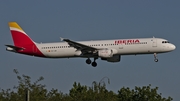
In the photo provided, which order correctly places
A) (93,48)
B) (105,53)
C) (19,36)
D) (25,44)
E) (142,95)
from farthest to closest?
(142,95) < (19,36) < (25,44) < (93,48) < (105,53)

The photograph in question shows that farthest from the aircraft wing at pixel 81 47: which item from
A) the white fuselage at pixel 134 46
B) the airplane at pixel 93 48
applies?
the white fuselage at pixel 134 46

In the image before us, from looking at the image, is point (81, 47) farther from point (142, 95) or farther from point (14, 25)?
point (142, 95)

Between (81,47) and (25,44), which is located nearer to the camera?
(81,47)

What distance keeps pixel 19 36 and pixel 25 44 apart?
385 centimetres

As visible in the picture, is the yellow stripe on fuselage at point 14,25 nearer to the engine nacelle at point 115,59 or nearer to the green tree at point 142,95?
the engine nacelle at point 115,59

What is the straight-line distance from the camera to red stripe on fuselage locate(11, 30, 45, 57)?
90125 mm

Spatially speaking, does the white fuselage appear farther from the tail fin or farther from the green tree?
the green tree

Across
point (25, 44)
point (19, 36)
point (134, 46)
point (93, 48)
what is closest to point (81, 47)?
point (93, 48)

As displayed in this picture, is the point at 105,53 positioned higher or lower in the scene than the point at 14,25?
lower

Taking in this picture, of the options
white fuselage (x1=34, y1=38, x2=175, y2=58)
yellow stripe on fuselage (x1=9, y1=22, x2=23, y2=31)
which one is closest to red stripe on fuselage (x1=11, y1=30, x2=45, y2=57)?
yellow stripe on fuselage (x1=9, y1=22, x2=23, y2=31)

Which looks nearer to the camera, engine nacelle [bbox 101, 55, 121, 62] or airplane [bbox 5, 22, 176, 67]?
airplane [bbox 5, 22, 176, 67]

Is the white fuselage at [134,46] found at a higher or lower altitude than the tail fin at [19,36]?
lower

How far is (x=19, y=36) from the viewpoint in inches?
3784

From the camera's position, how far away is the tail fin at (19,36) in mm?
93750
